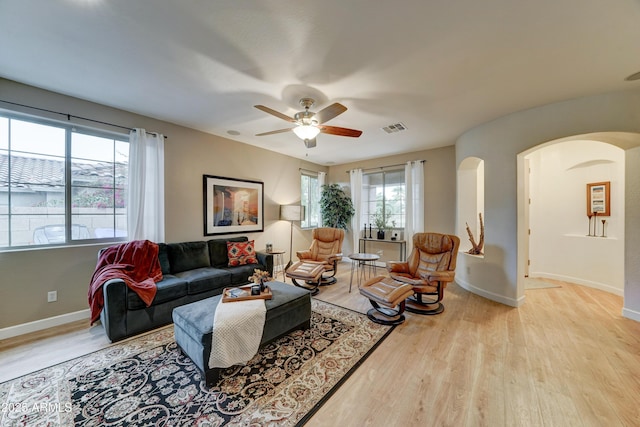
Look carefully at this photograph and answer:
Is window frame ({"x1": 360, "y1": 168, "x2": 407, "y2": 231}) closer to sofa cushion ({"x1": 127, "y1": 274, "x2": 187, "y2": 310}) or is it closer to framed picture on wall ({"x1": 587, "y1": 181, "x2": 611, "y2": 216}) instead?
framed picture on wall ({"x1": 587, "y1": 181, "x2": 611, "y2": 216})

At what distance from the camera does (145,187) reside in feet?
11.1

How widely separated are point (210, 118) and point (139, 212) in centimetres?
172

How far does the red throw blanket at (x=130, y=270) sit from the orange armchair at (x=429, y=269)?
3.23 m

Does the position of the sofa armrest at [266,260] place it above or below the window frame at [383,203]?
below

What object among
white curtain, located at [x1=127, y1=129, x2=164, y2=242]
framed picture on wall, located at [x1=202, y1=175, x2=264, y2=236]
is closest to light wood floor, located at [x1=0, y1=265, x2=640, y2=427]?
white curtain, located at [x1=127, y1=129, x2=164, y2=242]

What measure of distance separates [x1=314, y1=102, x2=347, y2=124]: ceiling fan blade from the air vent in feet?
5.21

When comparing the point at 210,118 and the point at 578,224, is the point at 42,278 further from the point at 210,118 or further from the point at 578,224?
the point at 578,224

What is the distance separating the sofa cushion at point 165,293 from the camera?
8.24ft

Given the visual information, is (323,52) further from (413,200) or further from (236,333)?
(413,200)

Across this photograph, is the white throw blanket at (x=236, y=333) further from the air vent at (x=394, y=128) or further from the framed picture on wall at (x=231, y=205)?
the air vent at (x=394, y=128)

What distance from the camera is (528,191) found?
4738mm

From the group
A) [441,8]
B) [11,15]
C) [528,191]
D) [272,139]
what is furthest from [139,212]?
[528,191]

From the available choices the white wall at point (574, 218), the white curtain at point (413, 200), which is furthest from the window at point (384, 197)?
the white wall at point (574, 218)

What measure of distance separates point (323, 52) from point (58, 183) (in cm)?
351
